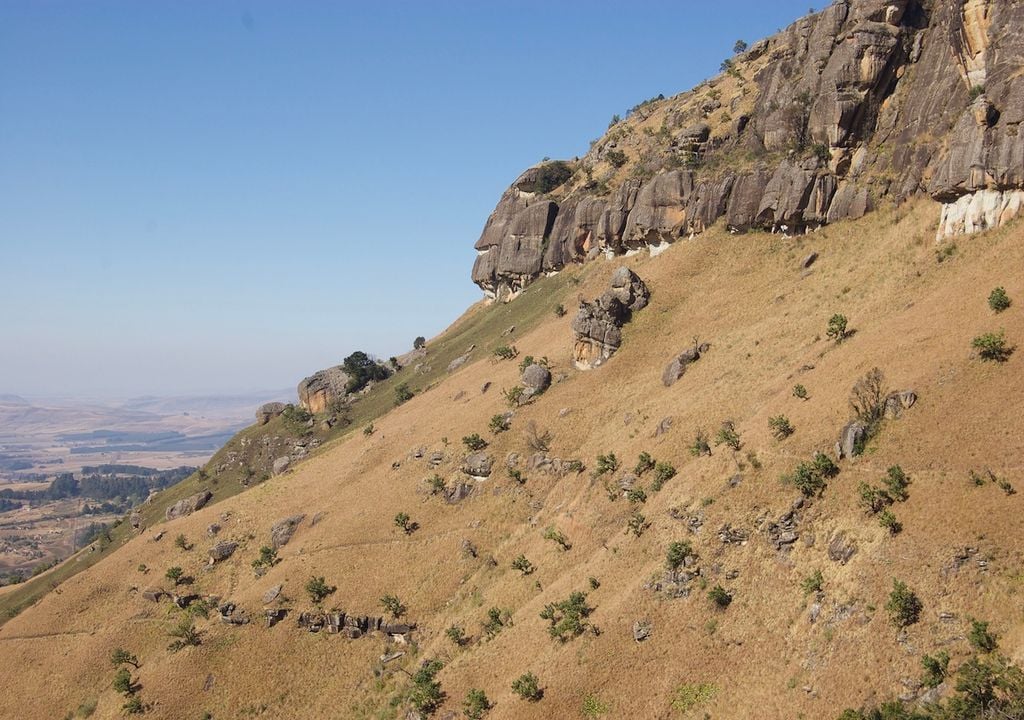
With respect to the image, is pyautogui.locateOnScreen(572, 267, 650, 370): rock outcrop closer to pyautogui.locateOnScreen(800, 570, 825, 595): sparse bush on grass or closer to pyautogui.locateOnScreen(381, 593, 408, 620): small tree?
pyautogui.locateOnScreen(381, 593, 408, 620): small tree

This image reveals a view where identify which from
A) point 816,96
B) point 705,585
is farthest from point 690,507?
point 816,96

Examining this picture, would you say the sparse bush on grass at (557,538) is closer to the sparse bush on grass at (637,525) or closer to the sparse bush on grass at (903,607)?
the sparse bush on grass at (637,525)

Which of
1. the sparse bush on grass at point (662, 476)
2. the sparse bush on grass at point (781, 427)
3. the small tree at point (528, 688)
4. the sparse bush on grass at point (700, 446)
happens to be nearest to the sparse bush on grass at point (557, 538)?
the sparse bush on grass at point (662, 476)

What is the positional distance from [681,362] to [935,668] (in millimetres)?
37798

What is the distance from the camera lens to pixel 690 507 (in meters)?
43.4

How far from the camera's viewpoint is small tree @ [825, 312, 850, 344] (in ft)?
172

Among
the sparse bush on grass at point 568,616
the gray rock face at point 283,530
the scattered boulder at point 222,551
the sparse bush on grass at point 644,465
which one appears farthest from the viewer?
the scattered boulder at point 222,551

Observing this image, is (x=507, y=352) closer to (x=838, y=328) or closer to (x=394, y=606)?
(x=394, y=606)

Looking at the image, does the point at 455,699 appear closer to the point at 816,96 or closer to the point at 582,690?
the point at 582,690

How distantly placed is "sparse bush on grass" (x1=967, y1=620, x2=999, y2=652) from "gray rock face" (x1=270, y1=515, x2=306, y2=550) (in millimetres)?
52708

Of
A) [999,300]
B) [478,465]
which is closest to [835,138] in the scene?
[999,300]

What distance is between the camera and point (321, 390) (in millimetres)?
117125

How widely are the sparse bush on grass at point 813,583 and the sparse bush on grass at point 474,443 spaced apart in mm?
34090

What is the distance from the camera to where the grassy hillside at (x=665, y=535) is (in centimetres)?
3234
